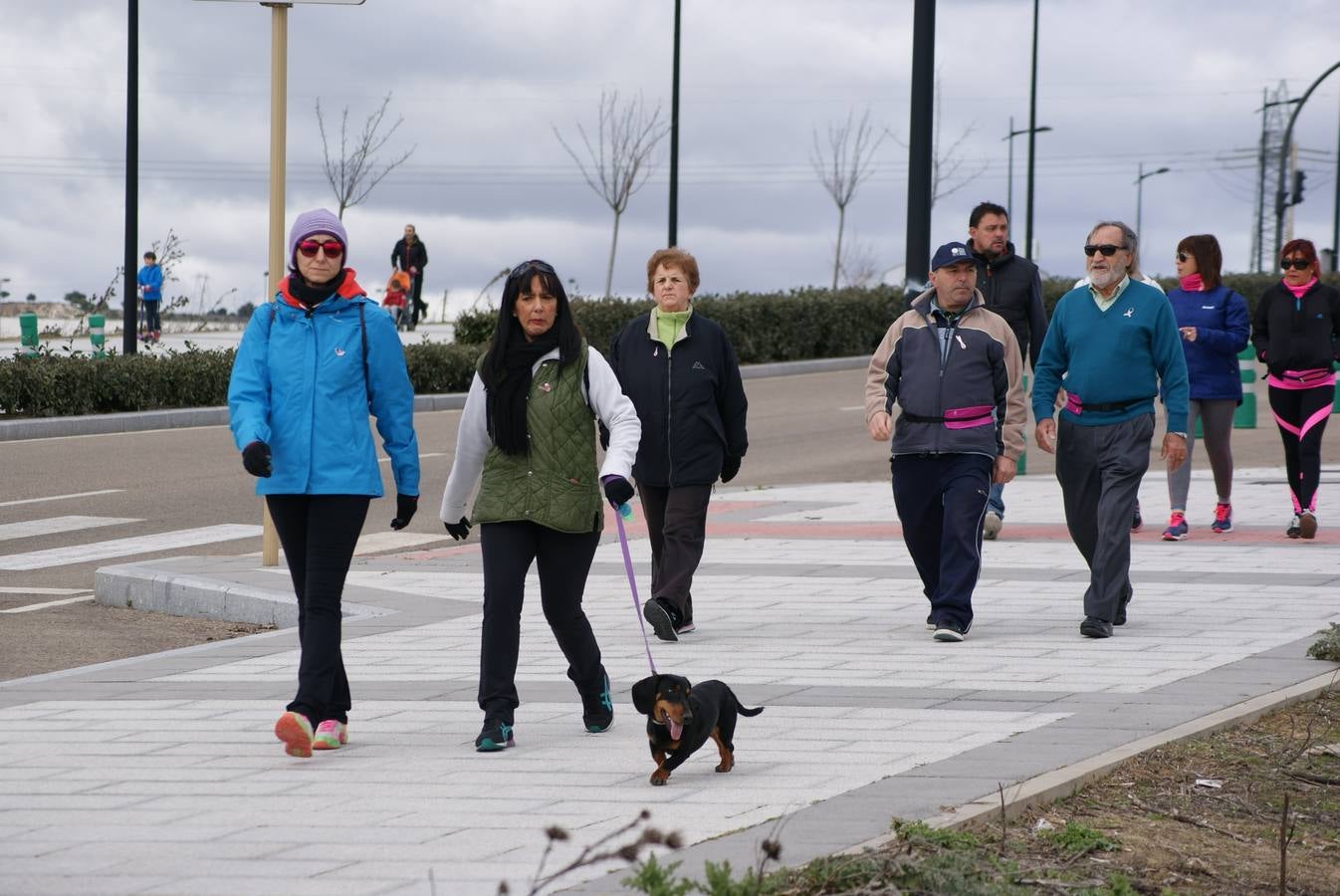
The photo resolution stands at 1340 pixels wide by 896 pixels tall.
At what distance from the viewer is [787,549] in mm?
12188

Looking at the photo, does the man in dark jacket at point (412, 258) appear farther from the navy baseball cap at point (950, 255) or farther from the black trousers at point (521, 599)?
the black trousers at point (521, 599)

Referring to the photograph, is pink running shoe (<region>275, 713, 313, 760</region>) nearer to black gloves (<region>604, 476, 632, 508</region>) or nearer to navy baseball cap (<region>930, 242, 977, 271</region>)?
black gloves (<region>604, 476, 632, 508</region>)

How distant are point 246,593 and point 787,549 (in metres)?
3.67

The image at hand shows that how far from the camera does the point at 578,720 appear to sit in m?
Result: 6.80

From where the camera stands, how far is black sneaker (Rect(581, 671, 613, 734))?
21.5 ft

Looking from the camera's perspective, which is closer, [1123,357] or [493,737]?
[493,737]

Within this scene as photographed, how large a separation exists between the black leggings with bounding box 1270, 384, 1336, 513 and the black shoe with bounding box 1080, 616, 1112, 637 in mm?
4111

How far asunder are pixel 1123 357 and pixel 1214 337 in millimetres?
3735

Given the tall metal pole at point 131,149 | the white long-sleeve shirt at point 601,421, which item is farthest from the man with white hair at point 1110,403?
the tall metal pole at point 131,149

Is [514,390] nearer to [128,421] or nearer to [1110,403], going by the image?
[1110,403]

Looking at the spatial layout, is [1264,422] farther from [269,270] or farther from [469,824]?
[469,824]

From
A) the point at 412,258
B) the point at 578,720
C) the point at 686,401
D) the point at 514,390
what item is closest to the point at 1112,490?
the point at 686,401

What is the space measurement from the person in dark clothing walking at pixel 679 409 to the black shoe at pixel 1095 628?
1713mm

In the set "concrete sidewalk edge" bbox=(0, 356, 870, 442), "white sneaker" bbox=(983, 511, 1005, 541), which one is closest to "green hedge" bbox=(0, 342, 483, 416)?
"concrete sidewalk edge" bbox=(0, 356, 870, 442)
